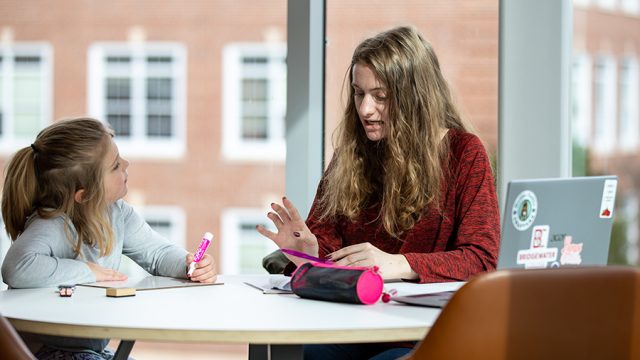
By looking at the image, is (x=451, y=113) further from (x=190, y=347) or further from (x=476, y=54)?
(x=190, y=347)

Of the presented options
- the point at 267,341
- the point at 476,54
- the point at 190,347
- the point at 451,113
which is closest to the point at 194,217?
the point at 190,347

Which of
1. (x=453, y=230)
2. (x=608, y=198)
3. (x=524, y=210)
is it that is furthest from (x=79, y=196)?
(x=608, y=198)

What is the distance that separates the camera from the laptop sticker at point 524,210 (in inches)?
63.6

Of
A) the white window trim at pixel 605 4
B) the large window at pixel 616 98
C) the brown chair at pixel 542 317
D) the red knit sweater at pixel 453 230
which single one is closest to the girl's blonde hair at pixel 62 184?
the red knit sweater at pixel 453 230

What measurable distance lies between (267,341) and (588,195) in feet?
2.39

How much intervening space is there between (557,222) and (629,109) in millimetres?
7163

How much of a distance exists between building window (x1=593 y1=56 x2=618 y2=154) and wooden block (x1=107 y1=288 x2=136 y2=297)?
5.67 meters

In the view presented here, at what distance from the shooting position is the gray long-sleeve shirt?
196 centimetres

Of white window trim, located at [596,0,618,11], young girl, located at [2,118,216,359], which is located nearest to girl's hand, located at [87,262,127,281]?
young girl, located at [2,118,216,359]

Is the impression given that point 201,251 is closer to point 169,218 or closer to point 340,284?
point 340,284

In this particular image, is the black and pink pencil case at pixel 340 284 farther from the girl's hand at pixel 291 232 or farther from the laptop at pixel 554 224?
the girl's hand at pixel 291 232

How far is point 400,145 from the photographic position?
2213 millimetres

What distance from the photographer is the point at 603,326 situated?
123cm

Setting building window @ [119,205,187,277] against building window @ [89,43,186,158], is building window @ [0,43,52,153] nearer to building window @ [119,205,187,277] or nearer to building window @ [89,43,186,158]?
building window @ [89,43,186,158]
